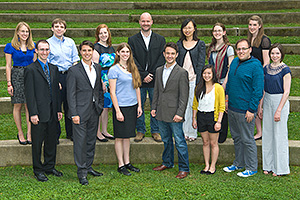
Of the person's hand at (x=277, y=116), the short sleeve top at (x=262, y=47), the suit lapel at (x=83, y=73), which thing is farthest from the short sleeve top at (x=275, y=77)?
the suit lapel at (x=83, y=73)

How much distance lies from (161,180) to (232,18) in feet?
27.7

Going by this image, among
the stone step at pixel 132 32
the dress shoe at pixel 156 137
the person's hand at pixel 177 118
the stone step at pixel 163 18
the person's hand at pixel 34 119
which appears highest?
the stone step at pixel 163 18

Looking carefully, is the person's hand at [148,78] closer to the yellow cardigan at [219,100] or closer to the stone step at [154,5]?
the yellow cardigan at [219,100]

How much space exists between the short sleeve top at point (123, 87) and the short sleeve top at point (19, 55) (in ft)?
4.92

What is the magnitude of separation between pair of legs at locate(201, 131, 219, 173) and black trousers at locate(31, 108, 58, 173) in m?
2.41

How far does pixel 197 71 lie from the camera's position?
18.3 feet

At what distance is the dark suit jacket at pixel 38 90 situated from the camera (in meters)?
4.76

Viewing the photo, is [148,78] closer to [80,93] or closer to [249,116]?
[80,93]

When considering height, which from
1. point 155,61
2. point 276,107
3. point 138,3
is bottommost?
point 276,107

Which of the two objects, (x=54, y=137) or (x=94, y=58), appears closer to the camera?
(x=54, y=137)

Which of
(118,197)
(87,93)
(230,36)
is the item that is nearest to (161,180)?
(118,197)

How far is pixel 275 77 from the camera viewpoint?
4.97 m

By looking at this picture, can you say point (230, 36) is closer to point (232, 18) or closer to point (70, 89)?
point (232, 18)

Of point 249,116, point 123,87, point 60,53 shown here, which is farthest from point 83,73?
point 249,116
